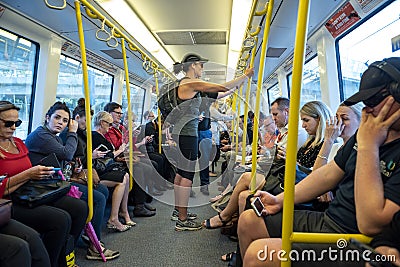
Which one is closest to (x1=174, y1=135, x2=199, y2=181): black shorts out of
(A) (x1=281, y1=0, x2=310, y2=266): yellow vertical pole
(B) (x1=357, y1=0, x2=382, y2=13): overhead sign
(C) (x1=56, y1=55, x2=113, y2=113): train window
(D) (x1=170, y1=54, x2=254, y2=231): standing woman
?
(D) (x1=170, y1=54, x2=254, y2=231): standing woman

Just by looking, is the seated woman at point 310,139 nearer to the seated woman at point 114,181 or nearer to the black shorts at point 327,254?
the black shorts at point 327,254

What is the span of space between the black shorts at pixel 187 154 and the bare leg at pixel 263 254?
1.50 meters

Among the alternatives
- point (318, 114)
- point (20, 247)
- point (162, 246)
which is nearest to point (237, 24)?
point (318, 114)

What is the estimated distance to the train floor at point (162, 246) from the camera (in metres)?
1.92

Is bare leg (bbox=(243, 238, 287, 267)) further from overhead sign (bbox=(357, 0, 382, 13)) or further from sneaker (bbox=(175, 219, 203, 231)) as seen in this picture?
overhead sign (bbox=(357, 0, 382, 13))

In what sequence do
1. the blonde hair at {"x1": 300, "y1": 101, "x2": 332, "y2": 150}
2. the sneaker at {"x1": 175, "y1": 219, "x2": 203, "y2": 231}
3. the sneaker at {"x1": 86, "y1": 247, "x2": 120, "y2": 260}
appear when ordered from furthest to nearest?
the sneaker at {"x1": 175, "y1": 219, "x2": 203, "y2": 231}, the sneaker at {"x1": 86, "y1": 247, "x2": 120, "y2": 260}, the blonde hair at {"x1": 300, "y1": 101, "x2": 332, "y2": 150}

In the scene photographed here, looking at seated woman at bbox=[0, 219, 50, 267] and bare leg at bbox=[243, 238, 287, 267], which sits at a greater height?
bare leg at bbox=[243, 238, 287, 267]

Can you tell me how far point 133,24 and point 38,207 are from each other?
2.58 metres

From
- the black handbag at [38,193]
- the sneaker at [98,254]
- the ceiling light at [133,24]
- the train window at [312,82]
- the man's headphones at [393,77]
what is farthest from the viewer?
the train window at [312,82]

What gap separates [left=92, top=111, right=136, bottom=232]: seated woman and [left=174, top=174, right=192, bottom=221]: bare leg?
0.48 meters

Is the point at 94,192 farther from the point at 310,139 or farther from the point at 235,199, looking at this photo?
the point at 310,139

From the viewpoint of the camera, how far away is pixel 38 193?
1521 mm

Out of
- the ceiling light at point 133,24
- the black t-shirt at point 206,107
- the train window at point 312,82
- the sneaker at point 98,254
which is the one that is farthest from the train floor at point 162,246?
the train window at point 312,82

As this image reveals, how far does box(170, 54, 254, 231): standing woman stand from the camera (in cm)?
234
